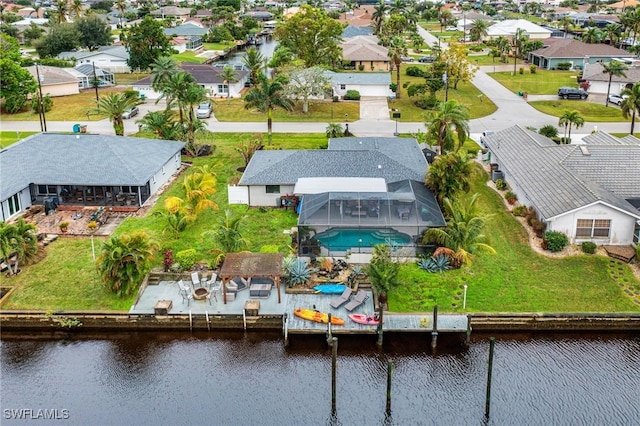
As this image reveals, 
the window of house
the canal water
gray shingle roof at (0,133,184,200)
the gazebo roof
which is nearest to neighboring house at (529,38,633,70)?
the window of house

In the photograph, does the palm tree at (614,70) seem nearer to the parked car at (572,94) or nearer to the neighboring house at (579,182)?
the parked car at (572,94)

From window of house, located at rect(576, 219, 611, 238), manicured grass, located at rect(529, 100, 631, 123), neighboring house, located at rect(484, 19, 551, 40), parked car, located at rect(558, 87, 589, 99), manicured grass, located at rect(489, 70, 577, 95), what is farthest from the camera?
neighboring house, located at rect(484, 19, 551, 40)

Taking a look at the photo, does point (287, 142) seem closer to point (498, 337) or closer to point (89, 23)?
point (498, 337)

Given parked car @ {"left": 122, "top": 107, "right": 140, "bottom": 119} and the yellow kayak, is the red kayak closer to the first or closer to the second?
the yellow kayak

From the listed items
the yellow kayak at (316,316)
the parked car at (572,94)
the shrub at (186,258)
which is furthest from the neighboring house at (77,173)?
the parked car at (572,94)

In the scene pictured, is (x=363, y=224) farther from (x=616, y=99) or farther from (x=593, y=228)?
(x=616, y=99)

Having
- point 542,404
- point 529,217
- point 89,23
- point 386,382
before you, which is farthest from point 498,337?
point 89,23
